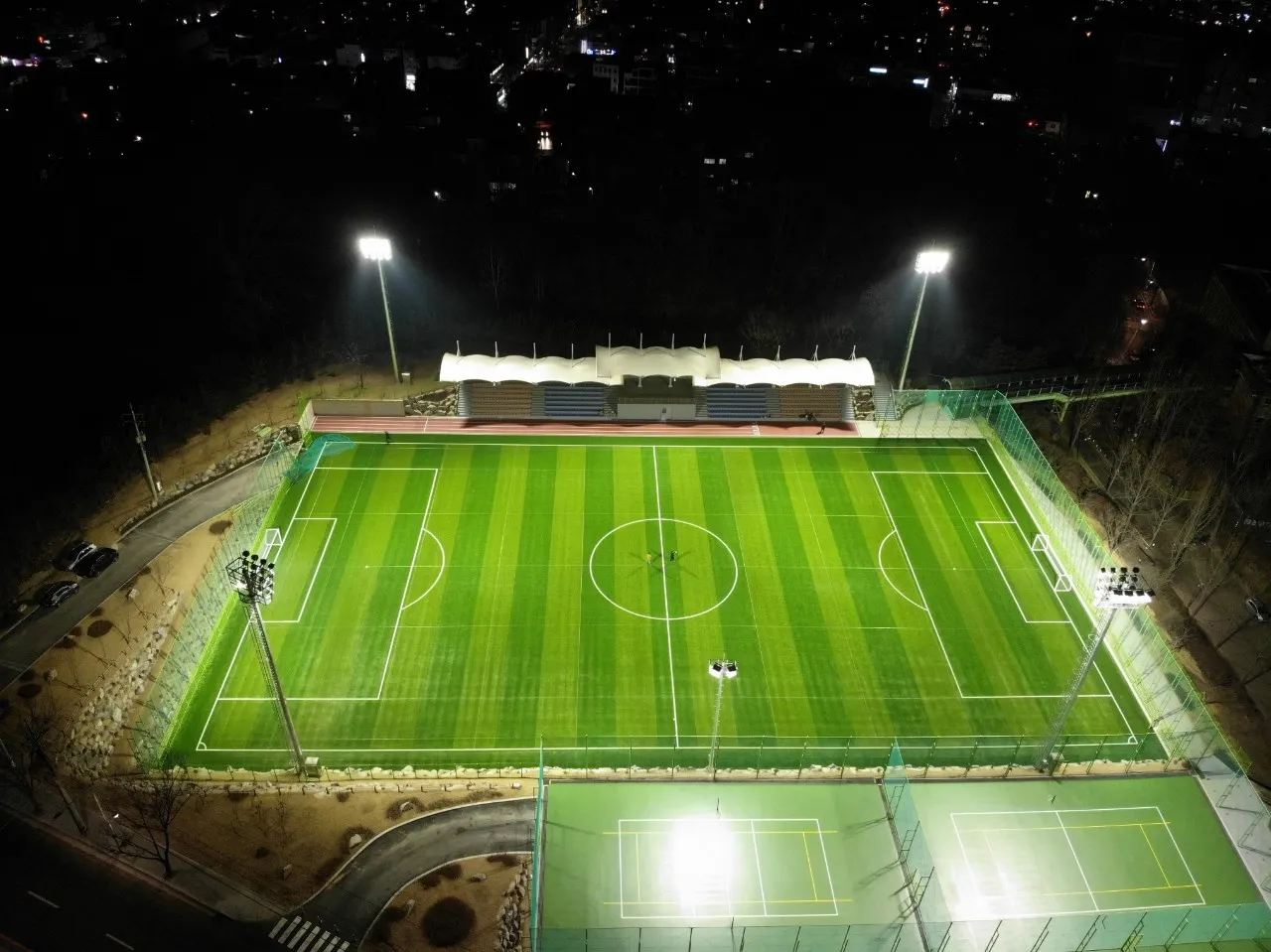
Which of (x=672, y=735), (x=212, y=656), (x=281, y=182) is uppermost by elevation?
(x=281, y=182)

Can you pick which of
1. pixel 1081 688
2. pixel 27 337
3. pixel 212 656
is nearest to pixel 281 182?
pixel 27 337

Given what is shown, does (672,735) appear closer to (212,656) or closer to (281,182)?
(212,656)

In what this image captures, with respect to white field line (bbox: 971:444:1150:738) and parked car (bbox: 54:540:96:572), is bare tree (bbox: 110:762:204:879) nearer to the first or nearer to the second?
parked car (bbox: 54:540:96:572)

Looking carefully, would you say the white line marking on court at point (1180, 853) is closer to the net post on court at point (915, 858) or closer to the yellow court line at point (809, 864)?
the net post on court at point (915, 858)

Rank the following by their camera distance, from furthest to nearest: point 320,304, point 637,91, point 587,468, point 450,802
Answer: point 637,91, point 320,304, point 587,468, point 450,802

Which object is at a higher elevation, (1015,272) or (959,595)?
(1015,272)

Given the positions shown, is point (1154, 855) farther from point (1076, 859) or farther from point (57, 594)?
point (57, 594)

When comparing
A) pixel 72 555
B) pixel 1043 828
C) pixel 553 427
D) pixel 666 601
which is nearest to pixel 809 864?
pixel 1043 828

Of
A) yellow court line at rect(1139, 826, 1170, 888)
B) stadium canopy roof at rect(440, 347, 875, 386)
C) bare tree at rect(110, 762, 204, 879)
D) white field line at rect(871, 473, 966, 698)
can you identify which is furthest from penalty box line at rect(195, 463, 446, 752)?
yellow court line at rect(1139, 826, 1170, 888)
